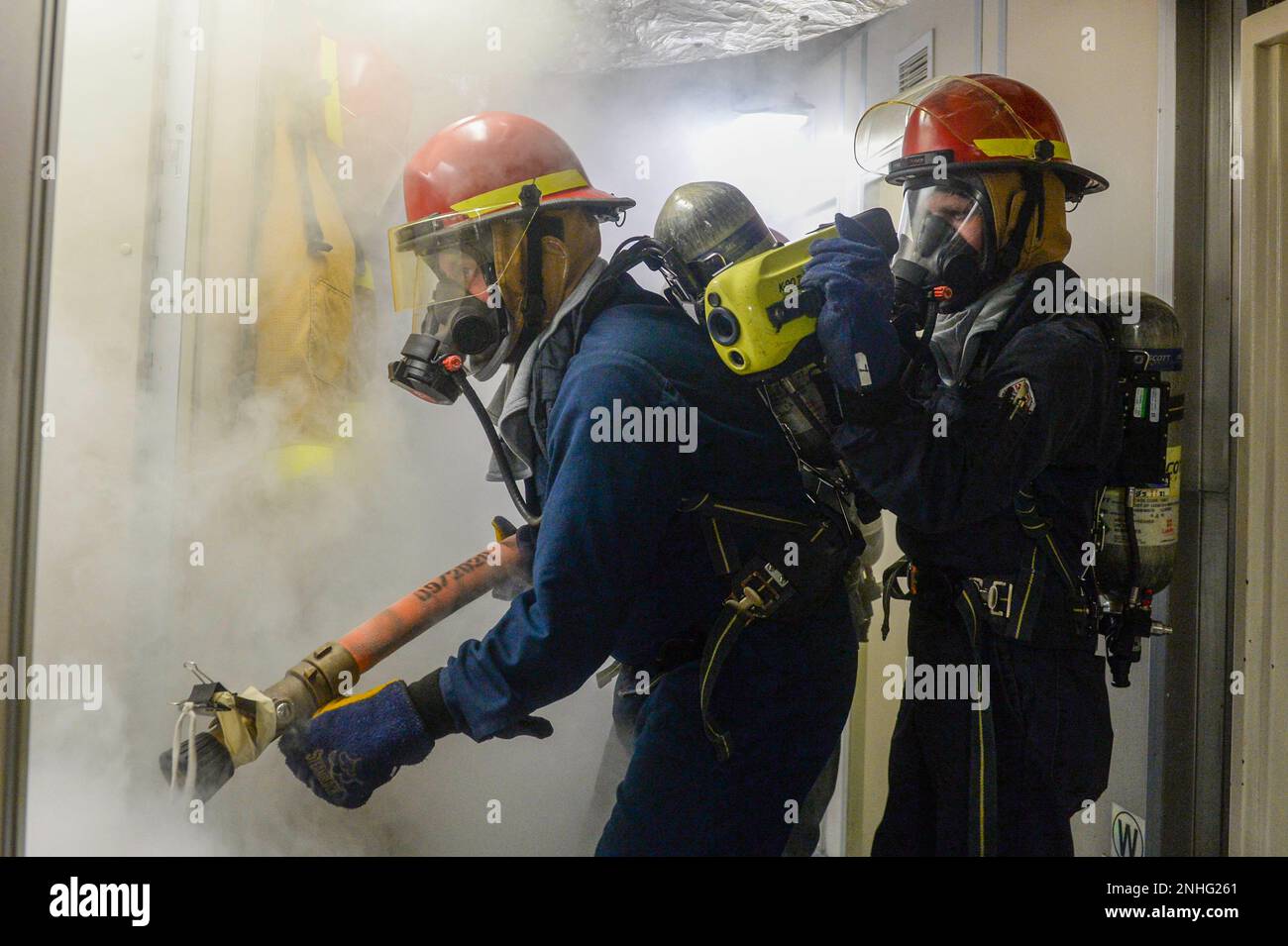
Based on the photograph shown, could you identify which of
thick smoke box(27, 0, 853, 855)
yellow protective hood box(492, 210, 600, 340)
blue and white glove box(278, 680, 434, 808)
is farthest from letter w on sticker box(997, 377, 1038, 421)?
blue and white glove box(278, 680, 434, 808)

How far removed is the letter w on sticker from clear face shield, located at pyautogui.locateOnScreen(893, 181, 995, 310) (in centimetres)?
22

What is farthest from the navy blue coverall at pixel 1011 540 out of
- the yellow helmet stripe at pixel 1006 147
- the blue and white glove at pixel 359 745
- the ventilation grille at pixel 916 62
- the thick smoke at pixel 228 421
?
the blue and white glove at pixel 359 745

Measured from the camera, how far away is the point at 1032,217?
1.89 metres

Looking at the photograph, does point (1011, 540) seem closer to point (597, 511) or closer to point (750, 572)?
point (750, 572)

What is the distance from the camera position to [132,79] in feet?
6.42

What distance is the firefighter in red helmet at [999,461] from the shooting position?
1.77m

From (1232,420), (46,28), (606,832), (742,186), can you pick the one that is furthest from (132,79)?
(1232,420)

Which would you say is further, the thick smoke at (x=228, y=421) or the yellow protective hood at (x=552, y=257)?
the thick smoke at (x=228, y=421)

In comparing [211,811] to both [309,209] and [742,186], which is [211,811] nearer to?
[309,209]

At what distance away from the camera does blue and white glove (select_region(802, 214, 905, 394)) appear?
1.68 meters

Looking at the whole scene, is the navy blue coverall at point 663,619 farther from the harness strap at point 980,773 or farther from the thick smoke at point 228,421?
the thick smoke at point 228,421

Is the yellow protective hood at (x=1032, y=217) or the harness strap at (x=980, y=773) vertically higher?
the yellow protective hood at (x=1032, y=217)

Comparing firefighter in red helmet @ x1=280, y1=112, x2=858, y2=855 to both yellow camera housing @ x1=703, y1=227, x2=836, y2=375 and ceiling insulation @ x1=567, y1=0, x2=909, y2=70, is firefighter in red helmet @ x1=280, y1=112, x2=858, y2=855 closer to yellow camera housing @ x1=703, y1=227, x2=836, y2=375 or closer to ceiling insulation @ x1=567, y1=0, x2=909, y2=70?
yellow camera housing @ x1=703, y1=227, x2=836, y2=375
